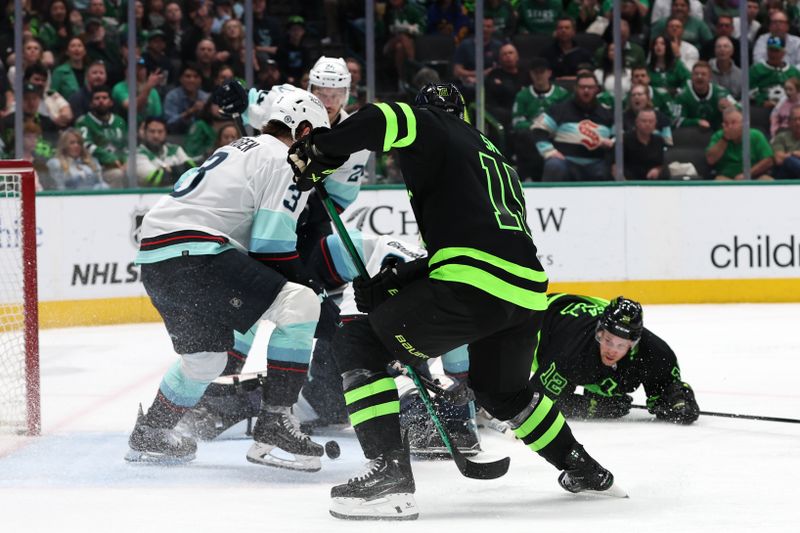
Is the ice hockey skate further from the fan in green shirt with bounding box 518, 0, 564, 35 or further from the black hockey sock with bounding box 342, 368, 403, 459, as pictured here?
the fan in green shirt with bounding box 518, 0, 564, 35

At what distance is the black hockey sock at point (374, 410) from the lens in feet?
9.64

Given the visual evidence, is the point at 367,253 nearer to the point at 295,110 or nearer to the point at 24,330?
the point at 295,110

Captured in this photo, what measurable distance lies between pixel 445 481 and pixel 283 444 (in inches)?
17.5

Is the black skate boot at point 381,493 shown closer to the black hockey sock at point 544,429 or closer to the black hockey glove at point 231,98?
the black hockey sock at point 544,429

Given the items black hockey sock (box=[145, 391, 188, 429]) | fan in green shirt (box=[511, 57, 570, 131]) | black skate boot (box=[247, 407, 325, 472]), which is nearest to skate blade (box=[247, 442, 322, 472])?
black skate boot (box=[247, 407, 325, 472])

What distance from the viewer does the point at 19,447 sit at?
387cm

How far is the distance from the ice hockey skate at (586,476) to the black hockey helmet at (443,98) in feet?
2.77

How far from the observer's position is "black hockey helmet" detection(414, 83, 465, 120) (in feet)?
10.1

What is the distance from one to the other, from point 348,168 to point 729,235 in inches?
152

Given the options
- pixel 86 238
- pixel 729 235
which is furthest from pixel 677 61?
pixel 86 238

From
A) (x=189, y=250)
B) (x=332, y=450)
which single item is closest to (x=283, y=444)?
(x=332, y=450)

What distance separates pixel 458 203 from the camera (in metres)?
2.90

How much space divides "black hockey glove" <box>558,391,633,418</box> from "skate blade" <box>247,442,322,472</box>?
41.6 inches

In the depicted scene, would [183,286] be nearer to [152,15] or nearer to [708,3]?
[152,15]
